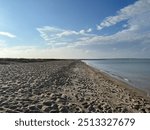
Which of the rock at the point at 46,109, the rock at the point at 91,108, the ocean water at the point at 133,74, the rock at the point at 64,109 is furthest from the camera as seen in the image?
the ocean water at the point at 133,74

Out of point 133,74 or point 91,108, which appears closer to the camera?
point 91,108

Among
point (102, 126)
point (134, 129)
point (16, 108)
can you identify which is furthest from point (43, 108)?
point (134, 129)

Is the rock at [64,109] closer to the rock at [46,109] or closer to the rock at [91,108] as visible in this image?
the rock at [46,109]

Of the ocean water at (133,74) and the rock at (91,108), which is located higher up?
the rock at (91,108)

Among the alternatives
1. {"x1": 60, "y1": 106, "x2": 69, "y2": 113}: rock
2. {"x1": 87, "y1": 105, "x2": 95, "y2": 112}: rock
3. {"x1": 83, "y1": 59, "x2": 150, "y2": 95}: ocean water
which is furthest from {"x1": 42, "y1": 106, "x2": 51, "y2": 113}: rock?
{"x1": 83, "y1": 59, "x2": 150, "y2": 95}: ocean water

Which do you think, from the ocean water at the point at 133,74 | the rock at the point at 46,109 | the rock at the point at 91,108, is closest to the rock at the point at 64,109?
the rock at the point at 46,109

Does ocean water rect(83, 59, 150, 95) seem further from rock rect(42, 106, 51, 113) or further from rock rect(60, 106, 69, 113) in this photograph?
rock rect(42, 106, 51, 113)

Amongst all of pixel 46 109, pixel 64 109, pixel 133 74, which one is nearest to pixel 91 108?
pixel 64 109

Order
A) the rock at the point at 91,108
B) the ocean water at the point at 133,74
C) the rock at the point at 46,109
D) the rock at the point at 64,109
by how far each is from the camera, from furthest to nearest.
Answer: the ocean water at the point at 133,74 → the rock at the point at 91,108 → the rock at the point at 64,109 → the rock at the point at 46,109

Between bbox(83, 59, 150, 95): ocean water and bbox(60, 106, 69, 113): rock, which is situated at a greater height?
bbox(60, 106, 69, 113): rock

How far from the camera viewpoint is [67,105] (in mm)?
9234

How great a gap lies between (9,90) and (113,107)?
4.63 metres

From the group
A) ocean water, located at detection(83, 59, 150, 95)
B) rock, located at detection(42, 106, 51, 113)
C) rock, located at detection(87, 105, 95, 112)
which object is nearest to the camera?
rock, located at detection(42, 106, 51, 113)

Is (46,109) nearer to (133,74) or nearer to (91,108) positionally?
(91,108)
